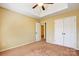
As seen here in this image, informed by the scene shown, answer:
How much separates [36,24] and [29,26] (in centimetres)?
21

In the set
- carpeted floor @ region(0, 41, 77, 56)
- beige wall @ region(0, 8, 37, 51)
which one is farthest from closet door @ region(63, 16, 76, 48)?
beige wall @ region(0, 8, 37, 51)

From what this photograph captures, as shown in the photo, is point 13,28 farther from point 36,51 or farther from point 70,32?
point 70,32

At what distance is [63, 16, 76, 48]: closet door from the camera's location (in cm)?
245

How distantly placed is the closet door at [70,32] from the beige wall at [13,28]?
134 centimetres

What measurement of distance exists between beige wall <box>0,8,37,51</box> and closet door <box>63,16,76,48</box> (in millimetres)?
1345

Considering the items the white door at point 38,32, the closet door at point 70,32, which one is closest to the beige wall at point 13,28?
the white door at point 38,32

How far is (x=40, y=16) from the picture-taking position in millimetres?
2201

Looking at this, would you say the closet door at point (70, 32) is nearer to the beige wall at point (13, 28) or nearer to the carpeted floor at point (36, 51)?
the carpeted floor at point (36, 51)

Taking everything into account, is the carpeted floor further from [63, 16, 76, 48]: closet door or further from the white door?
[63, 16, 76, 48]: closet door

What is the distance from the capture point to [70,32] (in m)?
2.67

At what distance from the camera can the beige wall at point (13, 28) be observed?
1789 mm

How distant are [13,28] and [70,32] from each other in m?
2.01

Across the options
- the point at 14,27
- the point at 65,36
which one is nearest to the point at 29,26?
the point at 14,27

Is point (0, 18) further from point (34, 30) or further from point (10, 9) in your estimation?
point (34, 30)
